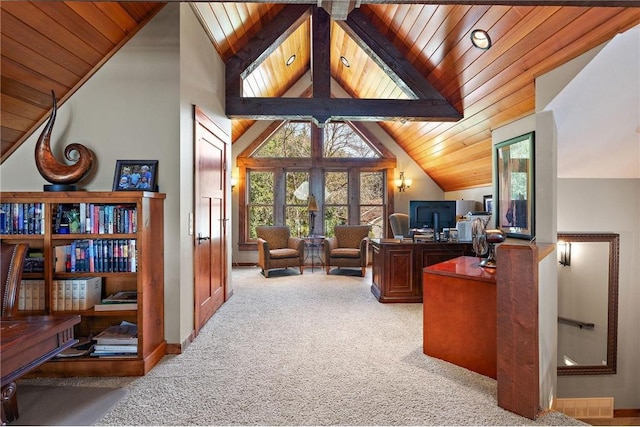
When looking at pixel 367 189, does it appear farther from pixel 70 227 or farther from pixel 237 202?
pixel 70 227

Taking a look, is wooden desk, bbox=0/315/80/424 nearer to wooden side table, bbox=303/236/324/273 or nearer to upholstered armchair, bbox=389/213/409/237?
wooden side table, bbox=303/236/324/273

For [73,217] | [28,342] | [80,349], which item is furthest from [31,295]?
[28,342]

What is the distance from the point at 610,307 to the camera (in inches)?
140

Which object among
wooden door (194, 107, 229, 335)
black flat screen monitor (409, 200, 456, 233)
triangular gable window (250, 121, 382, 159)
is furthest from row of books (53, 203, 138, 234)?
triangular gable window (250, 121, 382, 159)

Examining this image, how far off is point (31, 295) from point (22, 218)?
54cm

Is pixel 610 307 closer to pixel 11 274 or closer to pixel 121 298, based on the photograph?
pixel 121 298

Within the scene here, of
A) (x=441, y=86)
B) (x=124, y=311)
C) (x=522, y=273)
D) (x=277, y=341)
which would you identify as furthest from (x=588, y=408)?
(x=124, y=311)

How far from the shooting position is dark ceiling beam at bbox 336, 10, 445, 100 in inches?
168

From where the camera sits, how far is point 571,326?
12.1 feet

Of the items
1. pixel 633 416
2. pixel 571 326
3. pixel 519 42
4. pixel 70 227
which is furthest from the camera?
pixel 571 326

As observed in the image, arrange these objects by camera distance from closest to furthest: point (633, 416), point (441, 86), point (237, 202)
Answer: point (633, 416)
point (441, 86)
point (237, 202)

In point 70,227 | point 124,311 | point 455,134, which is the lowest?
point 124,311

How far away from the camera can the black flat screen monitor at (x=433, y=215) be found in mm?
4770

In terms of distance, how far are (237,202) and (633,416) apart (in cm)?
657
